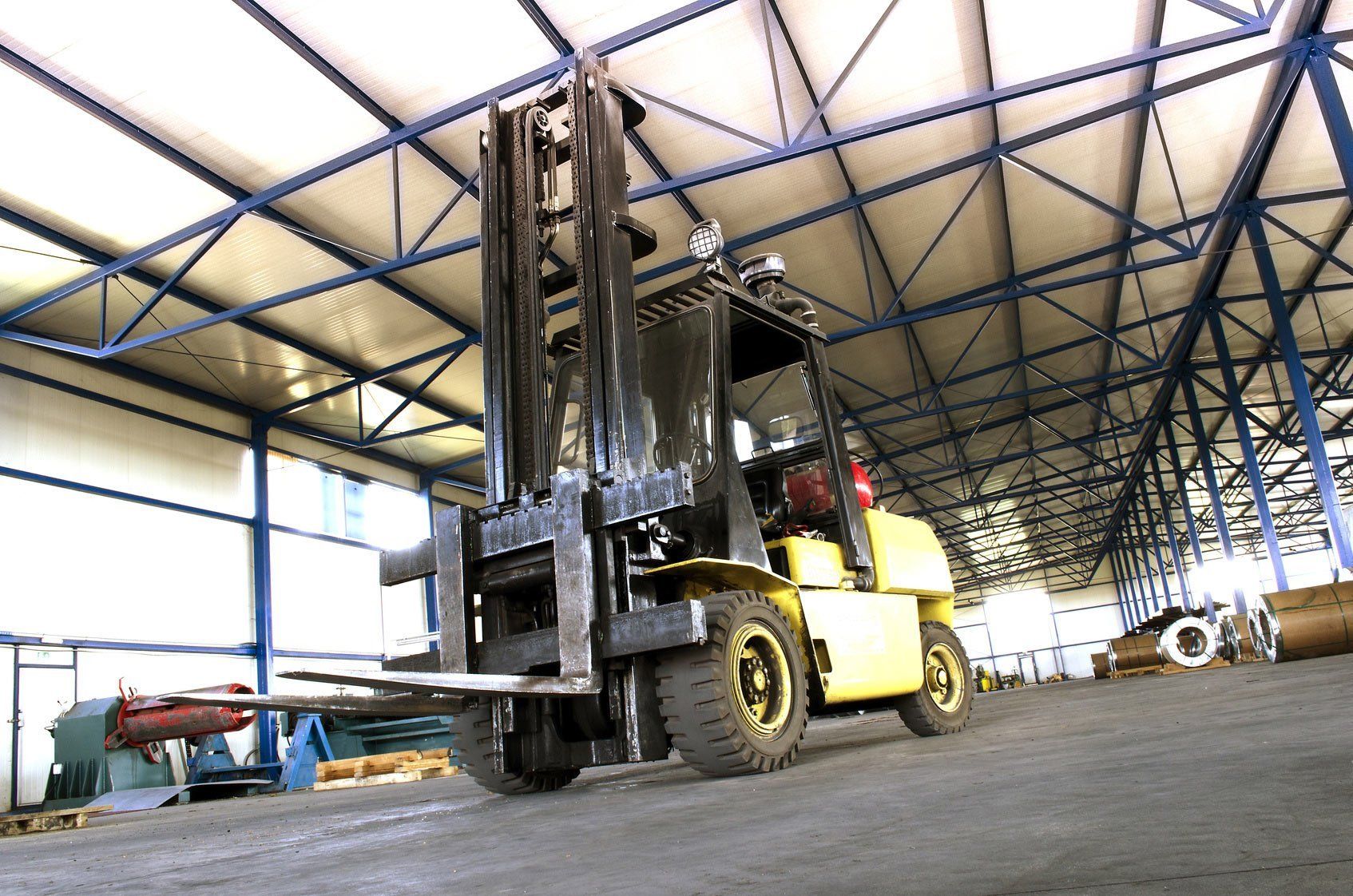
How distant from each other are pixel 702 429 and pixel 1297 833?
3436 mm

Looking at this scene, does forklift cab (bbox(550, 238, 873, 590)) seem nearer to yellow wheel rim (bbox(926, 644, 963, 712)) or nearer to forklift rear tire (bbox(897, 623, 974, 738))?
forklift rear tire (bbox(897, 623, 974, 738))

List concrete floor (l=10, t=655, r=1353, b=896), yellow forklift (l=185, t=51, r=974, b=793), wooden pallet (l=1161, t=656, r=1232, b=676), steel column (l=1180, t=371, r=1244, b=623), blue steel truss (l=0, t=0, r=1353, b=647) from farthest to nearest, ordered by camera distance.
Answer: steel column (l=1180, t=371, r=1244, b=623) → wooden pallet (l=1161, t=656, r=1232, b=676) → blue steel truss (l=0, t=0, r=1353, b=647) → yellow forklift (l=185, t=51, r=974, b=793) → concrete floor (l=10, t=655, r=1353, b=896)

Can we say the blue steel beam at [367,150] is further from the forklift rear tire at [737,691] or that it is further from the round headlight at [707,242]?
the forklift rear tire at [737,691]

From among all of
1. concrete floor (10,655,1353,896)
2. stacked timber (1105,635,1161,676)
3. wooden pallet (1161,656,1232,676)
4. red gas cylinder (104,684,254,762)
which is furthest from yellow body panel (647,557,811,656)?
stacked timber (1105,635,1161,676)

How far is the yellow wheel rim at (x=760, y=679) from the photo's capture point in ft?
13.6

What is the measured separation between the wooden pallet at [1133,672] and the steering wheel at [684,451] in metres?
19.3

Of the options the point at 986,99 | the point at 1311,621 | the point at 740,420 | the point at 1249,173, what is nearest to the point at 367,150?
the point at 986,99

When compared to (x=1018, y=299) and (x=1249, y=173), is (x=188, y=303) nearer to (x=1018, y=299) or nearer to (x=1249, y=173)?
(x=1018, y=299)

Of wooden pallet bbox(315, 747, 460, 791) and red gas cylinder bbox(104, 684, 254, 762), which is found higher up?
red gas cylinder bbox(104, 684, 254, 762)

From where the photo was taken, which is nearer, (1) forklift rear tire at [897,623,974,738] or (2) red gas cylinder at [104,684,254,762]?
(1) forklift rear tire at [897,623,974,738]

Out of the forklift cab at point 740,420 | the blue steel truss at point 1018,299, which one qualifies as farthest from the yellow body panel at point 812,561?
the blue steel truss at point 1018,299

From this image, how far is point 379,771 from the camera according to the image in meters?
12.3

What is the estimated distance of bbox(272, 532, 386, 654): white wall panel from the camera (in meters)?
19.2

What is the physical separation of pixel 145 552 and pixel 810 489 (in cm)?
1479
